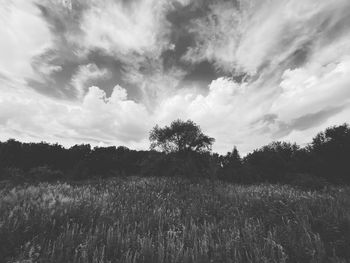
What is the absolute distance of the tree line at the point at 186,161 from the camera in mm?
25500

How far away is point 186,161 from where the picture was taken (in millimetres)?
28391

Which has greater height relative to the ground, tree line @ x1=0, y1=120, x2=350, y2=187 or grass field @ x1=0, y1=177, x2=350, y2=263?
tree line @ x1=0, y1=120, x2=350, y2=187

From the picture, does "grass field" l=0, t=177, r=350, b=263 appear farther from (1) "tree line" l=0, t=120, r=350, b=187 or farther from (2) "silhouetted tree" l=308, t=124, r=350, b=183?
(2) "silhouetted tree" l=308, t=124, r=350, b=183

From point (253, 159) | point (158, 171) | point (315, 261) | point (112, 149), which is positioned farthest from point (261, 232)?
point (112, 149)

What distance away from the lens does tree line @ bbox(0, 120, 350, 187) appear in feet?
83.7

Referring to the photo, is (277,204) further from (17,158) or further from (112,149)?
(112,149)

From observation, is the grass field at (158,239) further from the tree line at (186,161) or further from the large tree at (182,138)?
the large tree at (182,138)

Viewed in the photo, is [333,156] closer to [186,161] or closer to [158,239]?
[186,161]

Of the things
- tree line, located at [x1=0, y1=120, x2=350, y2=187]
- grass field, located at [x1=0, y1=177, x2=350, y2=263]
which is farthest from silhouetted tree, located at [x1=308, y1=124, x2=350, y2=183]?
grass field, located at [x1=0, y1=177, x2=350, y2=263]

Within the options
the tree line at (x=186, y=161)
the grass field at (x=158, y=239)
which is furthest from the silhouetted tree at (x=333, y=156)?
the grass field at (x=158, y=239)

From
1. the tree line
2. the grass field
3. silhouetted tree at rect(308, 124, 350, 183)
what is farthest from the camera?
silhouetted tree at rect(308, 124, 350, 183)

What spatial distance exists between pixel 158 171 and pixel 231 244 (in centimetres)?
3066

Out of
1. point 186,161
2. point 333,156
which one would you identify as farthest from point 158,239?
point 333,156

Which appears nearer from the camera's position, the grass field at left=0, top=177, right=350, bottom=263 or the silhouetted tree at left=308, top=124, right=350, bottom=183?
the grass field at left=0, top=177, right=350, bottom=263
